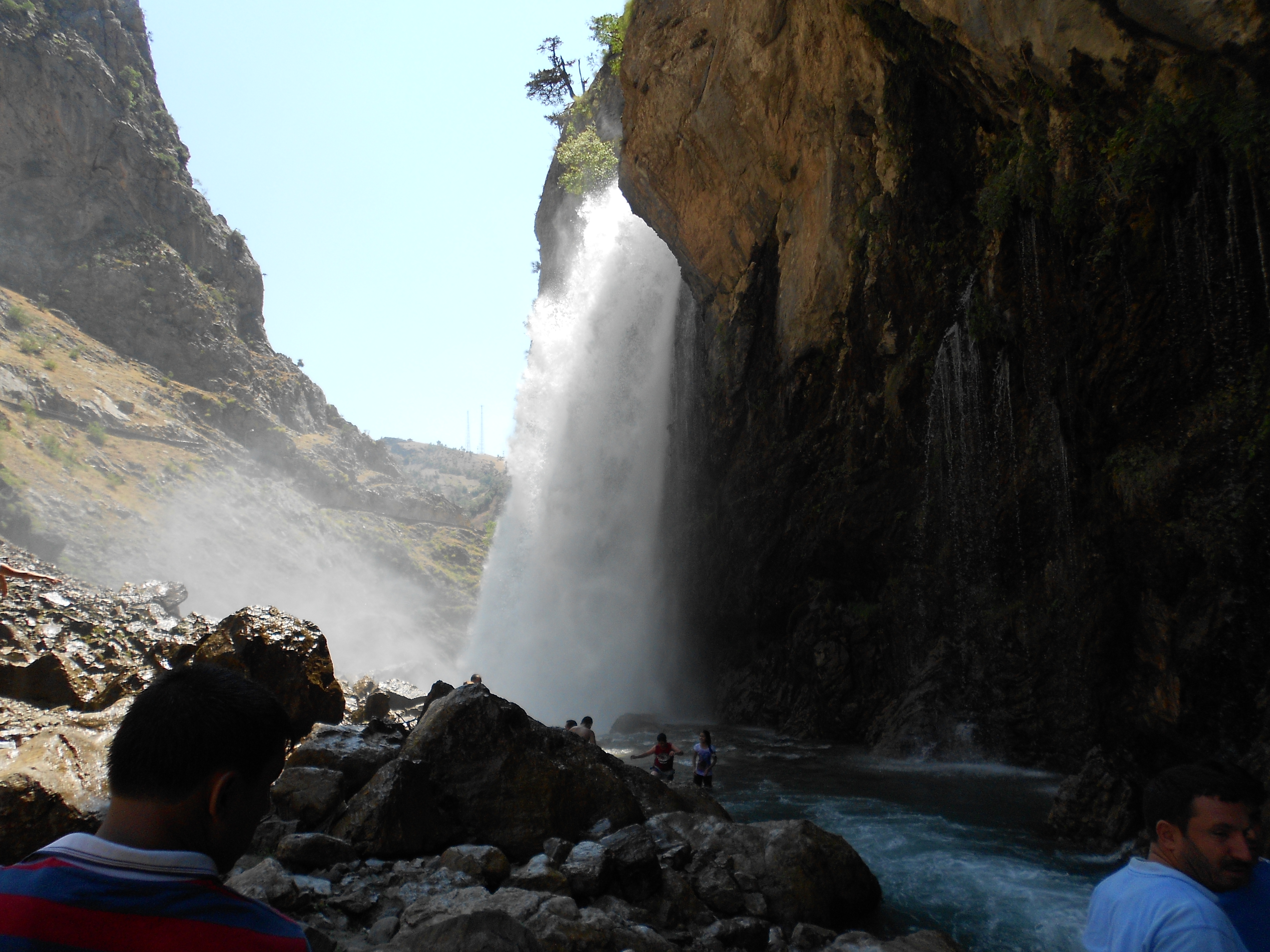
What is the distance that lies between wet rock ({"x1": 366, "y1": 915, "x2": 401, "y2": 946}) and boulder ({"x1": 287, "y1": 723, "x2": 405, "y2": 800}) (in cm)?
211

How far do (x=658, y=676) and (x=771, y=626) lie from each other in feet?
23.3

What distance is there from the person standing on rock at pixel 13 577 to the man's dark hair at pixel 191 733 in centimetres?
1185

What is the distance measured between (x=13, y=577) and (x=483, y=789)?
1010 centimetres

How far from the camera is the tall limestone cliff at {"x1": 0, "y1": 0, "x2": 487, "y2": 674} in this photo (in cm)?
4700

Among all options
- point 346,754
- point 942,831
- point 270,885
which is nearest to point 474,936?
point 270,885

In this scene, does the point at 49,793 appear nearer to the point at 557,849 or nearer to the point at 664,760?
the point at 557,849

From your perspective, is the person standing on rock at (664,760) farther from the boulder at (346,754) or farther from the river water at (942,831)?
the boulder at (346,754)

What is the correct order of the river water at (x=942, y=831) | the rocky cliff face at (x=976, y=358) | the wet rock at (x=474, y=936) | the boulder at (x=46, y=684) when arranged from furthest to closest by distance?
1. the boulder at (x=46, y=684)
2. the rocky cliff face at (x=976, y=358)
3. the river water at (x=942, y=831)
4. the wet rock at (x=474, y=936)

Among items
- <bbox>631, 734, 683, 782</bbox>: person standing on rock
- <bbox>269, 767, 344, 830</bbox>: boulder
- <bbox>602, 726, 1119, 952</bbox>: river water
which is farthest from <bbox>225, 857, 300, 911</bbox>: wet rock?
<bbox>631, 734, 683, 782</bbox>: person standing on rock

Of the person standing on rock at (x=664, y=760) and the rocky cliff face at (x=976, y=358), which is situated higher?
the rocky cliff face at (x=976, y=358)

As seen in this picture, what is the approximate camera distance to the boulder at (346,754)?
22.4ft

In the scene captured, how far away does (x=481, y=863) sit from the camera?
5449 mm

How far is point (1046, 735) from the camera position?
1211 cm

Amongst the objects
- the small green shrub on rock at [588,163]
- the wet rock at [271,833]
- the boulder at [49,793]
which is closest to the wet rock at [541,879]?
the wet rock at [271,833]
